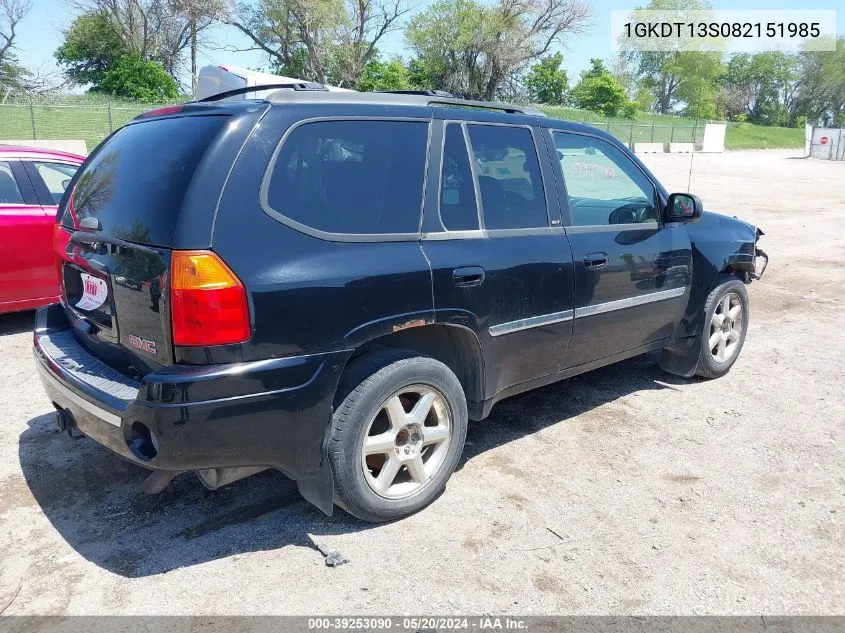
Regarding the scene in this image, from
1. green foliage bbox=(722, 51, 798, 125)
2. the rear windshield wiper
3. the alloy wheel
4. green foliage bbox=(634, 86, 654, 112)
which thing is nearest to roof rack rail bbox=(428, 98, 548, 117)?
the alloy wheel

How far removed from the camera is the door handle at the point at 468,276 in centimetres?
322

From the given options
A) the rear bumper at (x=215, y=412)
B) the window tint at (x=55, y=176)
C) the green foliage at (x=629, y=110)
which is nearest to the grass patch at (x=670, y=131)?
the green foliage at (x=629, y=110)

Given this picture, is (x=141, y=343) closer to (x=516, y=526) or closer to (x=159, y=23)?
(x=516, y=526)

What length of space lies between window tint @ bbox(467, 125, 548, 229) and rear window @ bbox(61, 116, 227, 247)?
135 cm

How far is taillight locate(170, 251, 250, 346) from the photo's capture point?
8.30 ft

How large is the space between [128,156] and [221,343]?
45.9 inches

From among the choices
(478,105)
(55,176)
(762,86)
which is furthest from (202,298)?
(762,86)

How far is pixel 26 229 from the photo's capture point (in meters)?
5.82

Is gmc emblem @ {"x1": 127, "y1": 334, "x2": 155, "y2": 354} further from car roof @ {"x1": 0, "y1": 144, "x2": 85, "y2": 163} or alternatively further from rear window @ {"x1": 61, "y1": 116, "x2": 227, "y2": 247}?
car roof @ {"x1": 0, "y1": 144, "x2": 85, "y2": 163}

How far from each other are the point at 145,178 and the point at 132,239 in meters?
0.30

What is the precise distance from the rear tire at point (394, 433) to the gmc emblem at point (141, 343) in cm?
78

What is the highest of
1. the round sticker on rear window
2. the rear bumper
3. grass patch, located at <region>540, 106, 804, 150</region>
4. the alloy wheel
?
grass patch, located at <region>540, 106, 804, 150</region>

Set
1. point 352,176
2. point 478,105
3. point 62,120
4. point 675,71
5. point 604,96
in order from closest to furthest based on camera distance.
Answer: point 352,176 → point 478,105 → point 62,120 → point 604,96 → point 675,71

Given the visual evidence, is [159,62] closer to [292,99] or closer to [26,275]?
[26,275]
